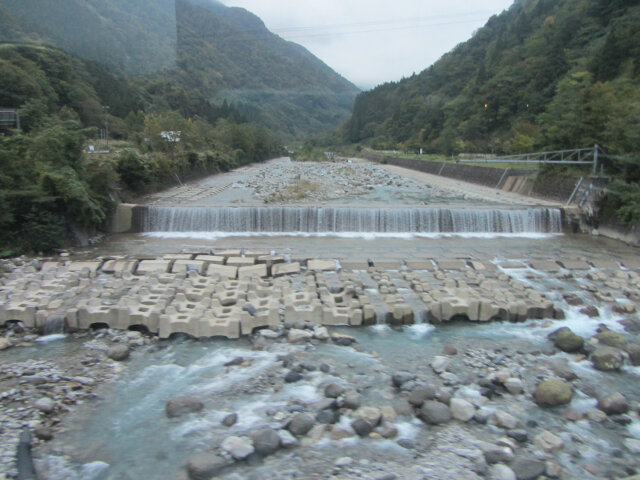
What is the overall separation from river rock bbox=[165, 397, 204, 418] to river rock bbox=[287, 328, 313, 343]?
1786mm

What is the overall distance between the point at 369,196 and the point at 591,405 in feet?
52.2

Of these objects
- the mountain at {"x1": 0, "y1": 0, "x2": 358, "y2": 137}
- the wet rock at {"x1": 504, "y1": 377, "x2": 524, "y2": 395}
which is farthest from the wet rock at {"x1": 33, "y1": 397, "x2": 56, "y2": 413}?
the mountain at {"x1": 0, "y1": 0, "x2": 358, "y2": 137}

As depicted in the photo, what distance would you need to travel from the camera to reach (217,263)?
9.61 meters

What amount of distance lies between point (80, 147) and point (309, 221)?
269 inches

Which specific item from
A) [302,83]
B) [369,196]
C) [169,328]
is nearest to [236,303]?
[169,328]

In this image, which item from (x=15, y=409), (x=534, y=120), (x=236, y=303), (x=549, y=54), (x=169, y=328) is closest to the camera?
(x=15, y=409)

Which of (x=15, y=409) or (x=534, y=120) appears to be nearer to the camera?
(x=15, y=409)

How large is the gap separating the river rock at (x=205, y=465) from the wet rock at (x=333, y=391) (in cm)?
134

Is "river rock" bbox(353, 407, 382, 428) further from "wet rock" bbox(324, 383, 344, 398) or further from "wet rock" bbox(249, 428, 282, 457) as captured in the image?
"wet rock" bbox(249, 428, 282, 457)

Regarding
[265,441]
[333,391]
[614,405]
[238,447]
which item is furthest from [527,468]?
[238,447]

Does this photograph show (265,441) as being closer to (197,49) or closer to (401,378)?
(401,378)

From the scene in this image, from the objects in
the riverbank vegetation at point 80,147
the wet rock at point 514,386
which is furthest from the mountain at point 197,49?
the wet rock at point 514,386

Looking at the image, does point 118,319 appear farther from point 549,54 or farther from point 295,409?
point 549,54

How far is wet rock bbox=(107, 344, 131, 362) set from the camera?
5.89 m
